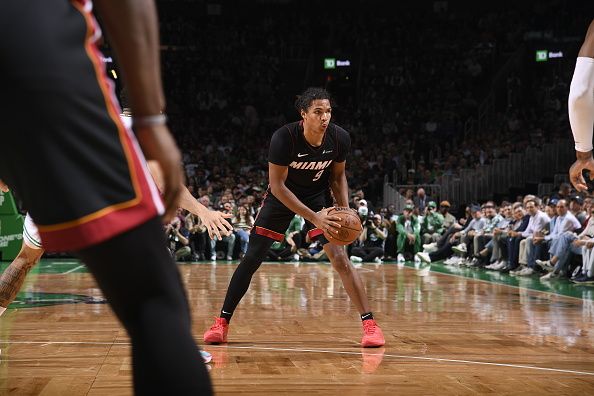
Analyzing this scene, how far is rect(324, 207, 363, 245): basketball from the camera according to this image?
5359mm

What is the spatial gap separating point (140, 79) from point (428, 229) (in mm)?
17041

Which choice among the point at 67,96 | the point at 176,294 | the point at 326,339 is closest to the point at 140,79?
the point at 67,96

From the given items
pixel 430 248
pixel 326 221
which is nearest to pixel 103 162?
pixel 326 221

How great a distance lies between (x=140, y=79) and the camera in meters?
1.52

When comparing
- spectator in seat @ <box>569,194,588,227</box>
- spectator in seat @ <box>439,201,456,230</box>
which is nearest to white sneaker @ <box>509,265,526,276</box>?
spectator in seat @ <box>569,194,588,227</box>

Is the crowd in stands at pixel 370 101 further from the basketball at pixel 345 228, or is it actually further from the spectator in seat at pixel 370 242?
the basketball at pixel 345 228

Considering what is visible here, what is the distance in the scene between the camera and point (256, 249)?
5.65 m


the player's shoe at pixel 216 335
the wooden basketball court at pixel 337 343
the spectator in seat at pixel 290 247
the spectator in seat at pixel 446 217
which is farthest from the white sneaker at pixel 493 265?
the player's shoe at pixel 216 335

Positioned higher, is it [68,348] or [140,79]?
[140,79]

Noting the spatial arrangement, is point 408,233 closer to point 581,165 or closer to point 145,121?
point 581,165

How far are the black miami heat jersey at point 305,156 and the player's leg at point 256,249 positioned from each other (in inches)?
10.1

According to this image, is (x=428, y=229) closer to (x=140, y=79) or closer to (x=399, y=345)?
(x=399, y=345)

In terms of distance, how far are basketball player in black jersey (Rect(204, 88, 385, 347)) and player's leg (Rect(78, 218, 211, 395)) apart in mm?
3944

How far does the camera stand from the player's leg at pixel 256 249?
5.63 m
